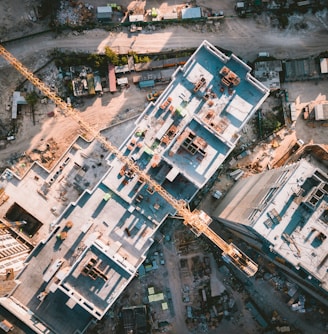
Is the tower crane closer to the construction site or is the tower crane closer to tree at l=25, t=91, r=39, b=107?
the construction site

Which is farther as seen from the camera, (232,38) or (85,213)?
(232,38)

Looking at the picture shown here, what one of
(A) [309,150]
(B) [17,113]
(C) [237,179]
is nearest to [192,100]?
(C) [237,179]

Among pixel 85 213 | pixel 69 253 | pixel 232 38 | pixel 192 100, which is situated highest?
pixel 232 38

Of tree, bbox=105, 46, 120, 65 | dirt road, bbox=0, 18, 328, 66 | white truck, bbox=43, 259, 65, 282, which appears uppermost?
dirt road, bbox=0, 18, 328, 66

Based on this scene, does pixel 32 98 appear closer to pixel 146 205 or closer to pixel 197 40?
pixel 146 205

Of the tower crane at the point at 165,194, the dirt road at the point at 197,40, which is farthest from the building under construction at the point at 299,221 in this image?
the dirt road at the point at 197,40

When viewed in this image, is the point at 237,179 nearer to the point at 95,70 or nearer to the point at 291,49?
the point at 291,49

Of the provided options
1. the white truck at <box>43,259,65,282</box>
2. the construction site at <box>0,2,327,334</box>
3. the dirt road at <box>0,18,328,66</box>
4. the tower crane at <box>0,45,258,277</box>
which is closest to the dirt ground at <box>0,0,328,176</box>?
the dirt road at <box>0,18,328,66</box>
